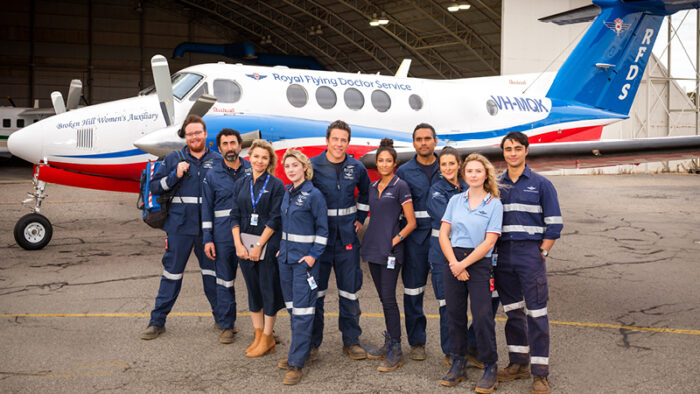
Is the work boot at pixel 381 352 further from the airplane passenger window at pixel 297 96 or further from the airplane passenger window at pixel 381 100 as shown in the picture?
the airplane passenger window at pixel 381 100

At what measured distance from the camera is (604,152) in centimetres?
796

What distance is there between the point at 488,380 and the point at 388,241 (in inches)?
52.9

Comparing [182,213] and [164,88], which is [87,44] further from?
[182,213]

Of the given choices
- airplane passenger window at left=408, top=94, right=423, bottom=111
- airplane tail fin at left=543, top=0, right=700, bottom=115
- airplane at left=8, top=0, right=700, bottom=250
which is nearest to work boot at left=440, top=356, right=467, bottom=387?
airplane at left=8, top=0, right=700, bottom=250

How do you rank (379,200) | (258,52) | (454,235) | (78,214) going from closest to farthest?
(454,235) < (379,200) < (78,214) < (258,52)

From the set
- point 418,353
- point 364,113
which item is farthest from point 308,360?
point 364,113

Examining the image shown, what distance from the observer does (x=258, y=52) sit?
1780 inches

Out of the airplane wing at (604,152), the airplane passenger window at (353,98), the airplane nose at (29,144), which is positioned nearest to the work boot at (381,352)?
the airplane wing at (604,152)

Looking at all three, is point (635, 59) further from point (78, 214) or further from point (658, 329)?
point (78, 214)

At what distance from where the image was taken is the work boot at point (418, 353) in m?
4.96

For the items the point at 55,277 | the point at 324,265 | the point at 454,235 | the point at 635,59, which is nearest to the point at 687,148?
the point at 454,235

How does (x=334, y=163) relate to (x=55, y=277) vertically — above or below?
above

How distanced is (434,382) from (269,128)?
5.04 m

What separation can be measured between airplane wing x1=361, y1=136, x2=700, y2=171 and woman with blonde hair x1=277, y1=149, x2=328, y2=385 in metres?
4.21
